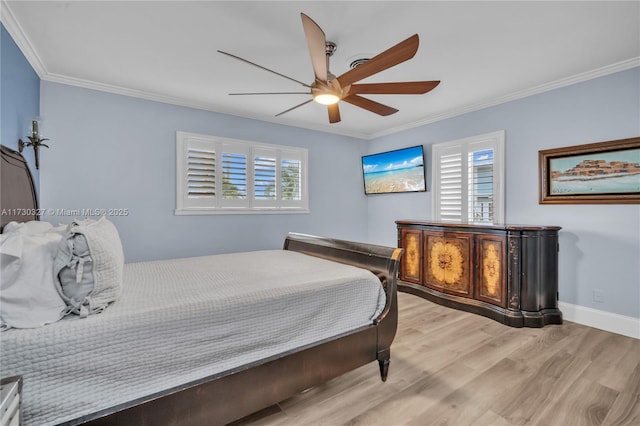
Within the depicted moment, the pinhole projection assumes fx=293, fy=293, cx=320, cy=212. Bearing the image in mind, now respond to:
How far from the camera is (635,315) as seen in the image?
271 centimetres

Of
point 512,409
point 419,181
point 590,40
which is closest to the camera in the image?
point 512,409

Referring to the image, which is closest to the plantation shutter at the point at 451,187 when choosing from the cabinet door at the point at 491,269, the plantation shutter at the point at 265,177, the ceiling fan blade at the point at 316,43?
the cabinet door at the point at 491,269

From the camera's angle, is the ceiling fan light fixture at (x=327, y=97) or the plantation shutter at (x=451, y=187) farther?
the plantation shutter at (x=451, y=187)

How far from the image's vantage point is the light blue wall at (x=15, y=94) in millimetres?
2076

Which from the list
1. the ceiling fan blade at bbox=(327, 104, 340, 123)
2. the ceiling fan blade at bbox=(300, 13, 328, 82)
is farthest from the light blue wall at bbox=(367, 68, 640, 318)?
the ceiling fan blade at bbox=(300, 13, 328, 82)

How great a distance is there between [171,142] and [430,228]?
A: 3398 mm

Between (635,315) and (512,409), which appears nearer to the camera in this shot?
(512,409)

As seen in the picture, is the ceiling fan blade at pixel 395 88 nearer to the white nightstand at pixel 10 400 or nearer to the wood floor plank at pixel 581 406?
the wood floor plank at pixel 581 406

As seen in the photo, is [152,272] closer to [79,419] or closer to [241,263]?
[241,263]

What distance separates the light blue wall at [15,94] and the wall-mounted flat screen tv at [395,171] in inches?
168

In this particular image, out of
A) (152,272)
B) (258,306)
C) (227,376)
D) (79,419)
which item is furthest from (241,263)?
(79,419)

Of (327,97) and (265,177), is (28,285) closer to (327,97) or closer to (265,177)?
(327,97)

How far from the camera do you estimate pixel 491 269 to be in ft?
10.4

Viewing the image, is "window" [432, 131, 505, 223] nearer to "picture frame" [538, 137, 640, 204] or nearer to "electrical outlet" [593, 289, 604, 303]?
"picture frame" [538, 137, 640, 204]
